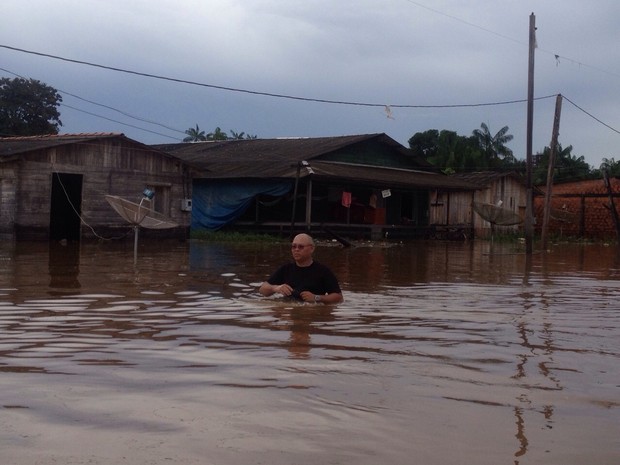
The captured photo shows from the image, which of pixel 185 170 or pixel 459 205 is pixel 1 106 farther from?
pixel 459 205

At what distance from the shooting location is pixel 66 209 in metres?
28.3

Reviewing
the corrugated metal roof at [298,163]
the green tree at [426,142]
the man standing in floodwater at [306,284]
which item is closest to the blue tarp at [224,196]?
the corrugated metal roof at [298,163]

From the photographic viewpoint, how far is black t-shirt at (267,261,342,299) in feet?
33.1

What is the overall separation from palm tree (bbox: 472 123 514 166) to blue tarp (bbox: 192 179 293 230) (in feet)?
78.5

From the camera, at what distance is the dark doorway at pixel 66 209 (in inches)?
1081

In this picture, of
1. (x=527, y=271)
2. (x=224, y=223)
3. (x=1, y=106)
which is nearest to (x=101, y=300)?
(x=527, y=271)

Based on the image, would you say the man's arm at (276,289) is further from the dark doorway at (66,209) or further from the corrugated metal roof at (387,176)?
the corrugated metal roof at (387,176)

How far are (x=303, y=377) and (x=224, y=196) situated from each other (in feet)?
92.0

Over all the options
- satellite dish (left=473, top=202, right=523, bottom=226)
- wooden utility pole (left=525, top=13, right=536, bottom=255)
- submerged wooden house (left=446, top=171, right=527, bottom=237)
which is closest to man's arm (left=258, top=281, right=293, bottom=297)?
wooden utility pole (left=525, top=13, right=536, bottom=255)

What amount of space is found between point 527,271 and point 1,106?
120 feet

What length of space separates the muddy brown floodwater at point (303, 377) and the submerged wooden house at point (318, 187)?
18.9m

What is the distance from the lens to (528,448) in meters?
4.29

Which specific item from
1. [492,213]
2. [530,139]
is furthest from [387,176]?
[530,139]

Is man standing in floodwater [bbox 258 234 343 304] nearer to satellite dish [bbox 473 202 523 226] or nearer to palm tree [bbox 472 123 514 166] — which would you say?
satellite dish [bbox 473 202 523 226]
